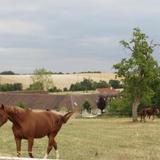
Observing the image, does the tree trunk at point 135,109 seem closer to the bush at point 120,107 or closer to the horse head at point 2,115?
the bush at point 120,107

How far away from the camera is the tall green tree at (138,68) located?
196 feet

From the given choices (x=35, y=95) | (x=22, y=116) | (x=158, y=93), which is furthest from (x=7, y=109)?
(x=35, y=95)

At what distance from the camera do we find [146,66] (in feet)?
196

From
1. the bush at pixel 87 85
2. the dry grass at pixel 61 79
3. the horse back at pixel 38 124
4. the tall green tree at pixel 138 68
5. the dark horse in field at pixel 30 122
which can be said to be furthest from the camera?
the dry grass at pixel 61 79

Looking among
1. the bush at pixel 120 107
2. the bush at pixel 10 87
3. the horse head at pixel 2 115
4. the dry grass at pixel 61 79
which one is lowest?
the bush at pixel 120 107

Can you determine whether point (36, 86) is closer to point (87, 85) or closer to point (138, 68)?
point (87, 85)

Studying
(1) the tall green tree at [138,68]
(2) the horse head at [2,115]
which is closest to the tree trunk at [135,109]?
(1) the tall green tree at [138,68]

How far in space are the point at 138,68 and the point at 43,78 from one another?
131m

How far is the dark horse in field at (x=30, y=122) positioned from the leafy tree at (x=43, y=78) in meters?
168

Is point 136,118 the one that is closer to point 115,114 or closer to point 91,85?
point 115,114

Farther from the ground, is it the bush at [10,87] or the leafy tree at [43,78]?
the leafy tree at [43,78]

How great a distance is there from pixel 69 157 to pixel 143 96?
43.7 metres

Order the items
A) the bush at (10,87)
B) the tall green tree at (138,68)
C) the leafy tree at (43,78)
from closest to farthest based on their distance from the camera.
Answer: the tall green tree at (138,68)
the bush at (10,87)
the leafy tree at (43,78)

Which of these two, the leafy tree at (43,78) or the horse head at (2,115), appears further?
the leafy tree at (43,78)
